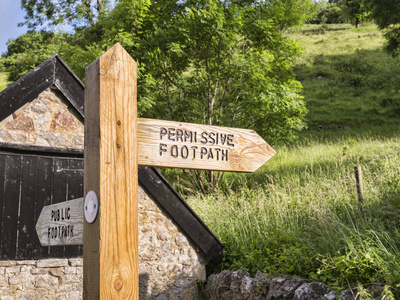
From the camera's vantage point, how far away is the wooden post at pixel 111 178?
1995 millimetres

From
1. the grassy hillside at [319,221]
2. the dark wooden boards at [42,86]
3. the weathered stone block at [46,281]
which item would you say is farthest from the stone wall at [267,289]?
the dark wooden boards at [42,86]

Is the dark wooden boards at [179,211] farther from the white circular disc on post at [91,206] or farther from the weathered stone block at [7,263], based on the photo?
the white circular disc on post at [91,206]

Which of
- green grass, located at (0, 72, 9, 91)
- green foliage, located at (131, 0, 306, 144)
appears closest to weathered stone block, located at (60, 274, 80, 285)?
green foliage, located at (131, 0, 306, 144)

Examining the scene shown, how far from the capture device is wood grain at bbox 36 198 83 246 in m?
2.28

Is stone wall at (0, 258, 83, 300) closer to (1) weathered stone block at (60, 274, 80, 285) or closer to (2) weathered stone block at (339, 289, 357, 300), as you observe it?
(1) weathered stone block at (60, 274, 80, 285)

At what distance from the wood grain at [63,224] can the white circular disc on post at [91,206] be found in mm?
136

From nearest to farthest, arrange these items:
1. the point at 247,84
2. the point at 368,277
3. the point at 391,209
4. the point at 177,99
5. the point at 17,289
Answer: the point at 368,277, the point at 17,289, the point at 391,209, the point at 247,84, the point at 177,99

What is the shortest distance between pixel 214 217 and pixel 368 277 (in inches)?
154

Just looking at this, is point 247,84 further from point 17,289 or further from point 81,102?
point 17,289

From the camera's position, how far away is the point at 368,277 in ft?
13.0

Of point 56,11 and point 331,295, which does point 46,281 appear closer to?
point 331,295

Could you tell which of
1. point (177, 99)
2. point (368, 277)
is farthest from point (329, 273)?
point (177, 99)

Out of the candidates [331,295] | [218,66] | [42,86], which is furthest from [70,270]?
[218,66]

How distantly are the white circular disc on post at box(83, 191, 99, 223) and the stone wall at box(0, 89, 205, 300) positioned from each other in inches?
137
